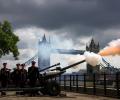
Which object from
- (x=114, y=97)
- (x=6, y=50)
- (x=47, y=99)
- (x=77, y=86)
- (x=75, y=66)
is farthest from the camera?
Result: (x=6, y=50)

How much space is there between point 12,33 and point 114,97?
24.8 m

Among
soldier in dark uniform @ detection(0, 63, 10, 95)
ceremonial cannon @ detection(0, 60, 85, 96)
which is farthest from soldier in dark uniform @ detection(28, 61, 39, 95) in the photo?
soldier in dark uniform @ detection(0, 63, 10, 95)

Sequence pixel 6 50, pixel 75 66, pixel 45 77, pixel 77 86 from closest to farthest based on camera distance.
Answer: pixel 45 77 < pixel 75 66 < pixel 77 86 < pixel 6 50

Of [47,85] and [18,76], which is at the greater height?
[18,76]

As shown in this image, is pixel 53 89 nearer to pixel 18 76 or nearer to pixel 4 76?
pixel 18 76

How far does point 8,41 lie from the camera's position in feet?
143

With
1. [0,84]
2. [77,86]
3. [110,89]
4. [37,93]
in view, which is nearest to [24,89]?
[37,93]

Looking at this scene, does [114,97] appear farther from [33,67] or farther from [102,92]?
[33,67]

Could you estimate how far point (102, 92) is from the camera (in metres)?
24.2

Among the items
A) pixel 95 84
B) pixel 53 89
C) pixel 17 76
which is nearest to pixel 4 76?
pixel 17 76

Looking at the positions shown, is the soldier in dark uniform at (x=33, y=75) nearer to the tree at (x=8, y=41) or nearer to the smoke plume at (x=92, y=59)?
the smoke plume at (x=92, y=59)

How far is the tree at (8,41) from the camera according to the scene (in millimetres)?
43625

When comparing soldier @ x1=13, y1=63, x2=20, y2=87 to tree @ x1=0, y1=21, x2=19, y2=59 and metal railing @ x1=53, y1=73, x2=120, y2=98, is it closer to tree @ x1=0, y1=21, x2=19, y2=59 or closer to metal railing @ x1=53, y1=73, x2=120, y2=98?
metal railing @ x1=53, y1=73, x2=120, y2=98

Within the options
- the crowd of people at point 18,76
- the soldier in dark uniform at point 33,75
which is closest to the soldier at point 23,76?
the crowd of people at point 18,76
